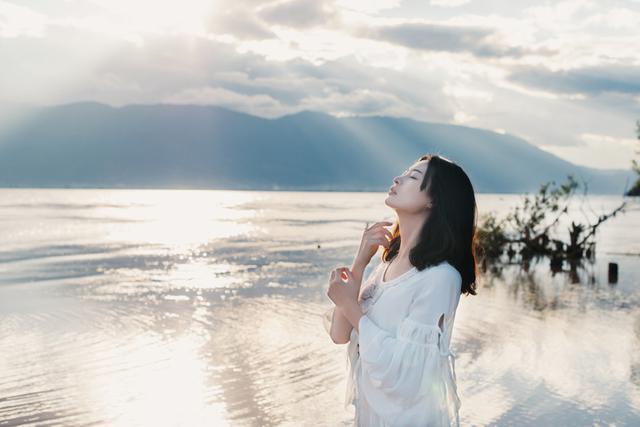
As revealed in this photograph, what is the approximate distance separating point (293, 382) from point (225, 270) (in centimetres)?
1794

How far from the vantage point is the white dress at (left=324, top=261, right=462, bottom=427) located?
10.1 feet

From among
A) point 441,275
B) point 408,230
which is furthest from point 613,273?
point 441,275

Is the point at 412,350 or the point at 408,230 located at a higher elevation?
the point at 408,230

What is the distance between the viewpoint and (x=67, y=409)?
9344mm

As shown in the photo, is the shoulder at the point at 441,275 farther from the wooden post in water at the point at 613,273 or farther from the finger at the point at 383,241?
the wooden post in water at the point at 613,273

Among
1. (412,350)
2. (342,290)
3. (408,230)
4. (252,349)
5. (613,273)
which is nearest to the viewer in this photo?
(412,350)

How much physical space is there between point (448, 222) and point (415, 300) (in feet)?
1.36

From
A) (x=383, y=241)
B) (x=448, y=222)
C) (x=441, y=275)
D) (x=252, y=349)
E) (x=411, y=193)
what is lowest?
(x=252, y=349)

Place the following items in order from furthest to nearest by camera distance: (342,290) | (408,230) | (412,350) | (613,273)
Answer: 1. (613,273)
2. (408,230)
3. (342,290)
4. (412,350)

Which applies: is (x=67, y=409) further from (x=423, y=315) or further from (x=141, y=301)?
(x=141, y=301)

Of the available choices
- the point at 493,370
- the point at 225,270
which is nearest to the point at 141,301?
the point at 225,270

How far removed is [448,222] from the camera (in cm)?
325

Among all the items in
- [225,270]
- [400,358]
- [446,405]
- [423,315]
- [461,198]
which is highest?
[461,198]

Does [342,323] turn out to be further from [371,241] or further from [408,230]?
[408,230]
